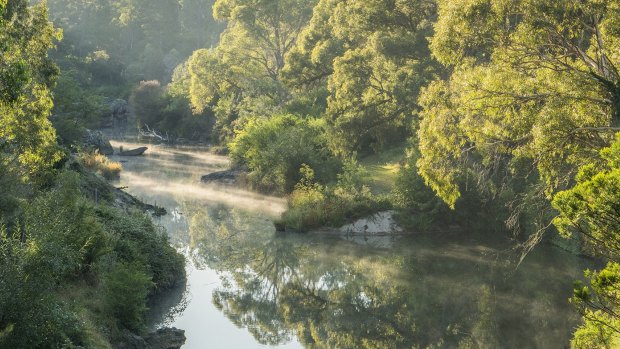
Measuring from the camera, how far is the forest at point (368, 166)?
1131 centimetres

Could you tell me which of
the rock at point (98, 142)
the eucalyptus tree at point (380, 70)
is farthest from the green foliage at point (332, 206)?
the rock at point (98, 142)

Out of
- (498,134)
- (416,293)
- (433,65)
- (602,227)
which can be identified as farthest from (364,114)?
(602,227)

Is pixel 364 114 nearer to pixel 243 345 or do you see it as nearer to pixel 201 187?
pixel 201 187

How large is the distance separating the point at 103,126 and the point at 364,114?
1944 inches

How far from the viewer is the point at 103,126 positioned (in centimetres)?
7944

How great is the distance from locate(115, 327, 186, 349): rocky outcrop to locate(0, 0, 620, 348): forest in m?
0.27

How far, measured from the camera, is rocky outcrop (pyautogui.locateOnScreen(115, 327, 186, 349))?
46.8ft

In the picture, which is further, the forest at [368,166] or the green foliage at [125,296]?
the green foliage at [125,296]

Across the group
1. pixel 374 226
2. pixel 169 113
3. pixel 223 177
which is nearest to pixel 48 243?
pixel 374 226

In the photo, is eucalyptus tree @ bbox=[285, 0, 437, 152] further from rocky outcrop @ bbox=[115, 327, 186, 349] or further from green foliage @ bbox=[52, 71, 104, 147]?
rocky outcrop @ bbox=[115, 327, 186, 349]

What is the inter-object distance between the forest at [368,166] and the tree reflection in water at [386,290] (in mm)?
161

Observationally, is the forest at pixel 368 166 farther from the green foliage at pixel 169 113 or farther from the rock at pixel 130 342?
the green foliage at pixel 169 113

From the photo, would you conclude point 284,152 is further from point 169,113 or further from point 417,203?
point 169,113

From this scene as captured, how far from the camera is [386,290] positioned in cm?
2206
